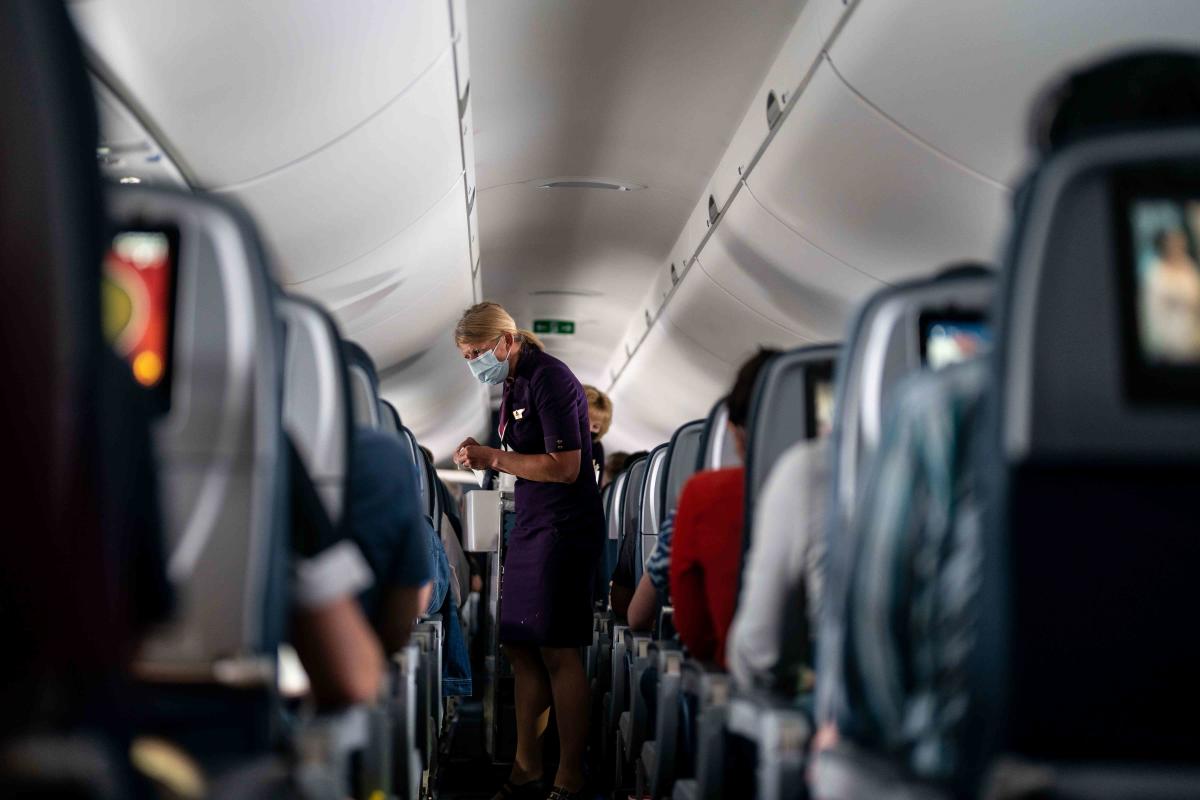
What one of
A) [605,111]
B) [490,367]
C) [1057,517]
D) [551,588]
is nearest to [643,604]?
[551,588]

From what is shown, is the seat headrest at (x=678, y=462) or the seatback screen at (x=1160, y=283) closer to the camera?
the seatback screen at (x=1160, y=283)

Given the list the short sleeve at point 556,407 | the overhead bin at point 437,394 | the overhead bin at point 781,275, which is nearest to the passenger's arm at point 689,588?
the short sleeve at point 556,407

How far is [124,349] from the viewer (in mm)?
1583

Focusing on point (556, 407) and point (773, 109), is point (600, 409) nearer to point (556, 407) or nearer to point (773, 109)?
point (773, 109)

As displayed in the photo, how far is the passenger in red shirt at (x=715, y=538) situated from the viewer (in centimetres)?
294

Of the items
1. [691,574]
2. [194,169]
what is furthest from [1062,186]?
[194,169]

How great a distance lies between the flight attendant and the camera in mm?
4629

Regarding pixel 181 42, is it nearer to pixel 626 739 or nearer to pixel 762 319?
pixel 626 739

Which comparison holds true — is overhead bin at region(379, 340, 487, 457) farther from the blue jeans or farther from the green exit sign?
the blue jeans

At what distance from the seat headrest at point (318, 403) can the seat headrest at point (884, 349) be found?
2.57 ft

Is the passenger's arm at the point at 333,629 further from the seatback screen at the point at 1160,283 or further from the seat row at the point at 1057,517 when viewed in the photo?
the seatback screen at the point at 1160,283

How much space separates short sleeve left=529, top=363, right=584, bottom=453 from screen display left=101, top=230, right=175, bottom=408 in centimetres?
303

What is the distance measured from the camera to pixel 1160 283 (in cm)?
138

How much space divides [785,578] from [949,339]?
1.86ft
